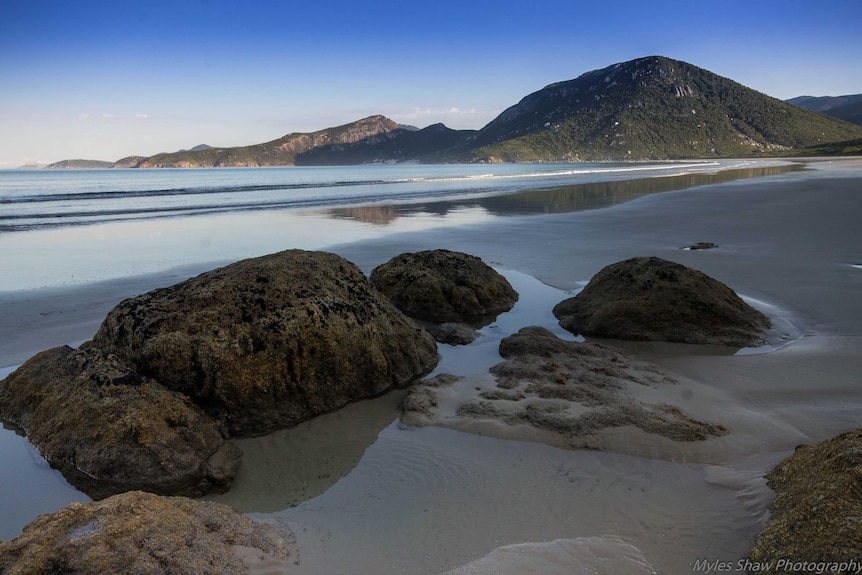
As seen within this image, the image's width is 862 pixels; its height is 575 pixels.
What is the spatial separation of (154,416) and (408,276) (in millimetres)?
4820

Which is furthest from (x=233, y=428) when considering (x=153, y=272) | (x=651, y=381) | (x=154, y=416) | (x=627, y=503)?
(x=153, y=272)

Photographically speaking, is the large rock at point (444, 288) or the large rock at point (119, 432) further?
the large rock at point (444, 288)

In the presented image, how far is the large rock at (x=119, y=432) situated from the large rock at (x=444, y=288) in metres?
4.14

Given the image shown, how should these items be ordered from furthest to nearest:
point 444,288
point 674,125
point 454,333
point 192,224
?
1. point 674,125
2. point 192,224
3. point 444,288
4. point 454,333

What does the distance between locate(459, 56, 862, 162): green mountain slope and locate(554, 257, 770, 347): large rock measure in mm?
151118

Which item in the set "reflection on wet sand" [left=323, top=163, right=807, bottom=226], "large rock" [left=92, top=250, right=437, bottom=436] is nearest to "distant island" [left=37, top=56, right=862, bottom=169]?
"reflection on wet sand" [left=323, top=163, right=807, bottom=226]

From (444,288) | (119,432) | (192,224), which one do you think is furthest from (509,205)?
(119,432)

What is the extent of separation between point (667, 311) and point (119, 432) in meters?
6.22

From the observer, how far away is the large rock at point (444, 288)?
8055 mm

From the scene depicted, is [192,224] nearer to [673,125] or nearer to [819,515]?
[819,515]

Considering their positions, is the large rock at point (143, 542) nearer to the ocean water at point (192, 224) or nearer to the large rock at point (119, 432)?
the large rock at point (119, 432)

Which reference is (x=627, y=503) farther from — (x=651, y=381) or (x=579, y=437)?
(x=651, y=381)

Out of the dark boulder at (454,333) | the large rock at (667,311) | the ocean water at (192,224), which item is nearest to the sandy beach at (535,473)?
the dark boulder at (454,333)

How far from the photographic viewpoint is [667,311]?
6805 mm
